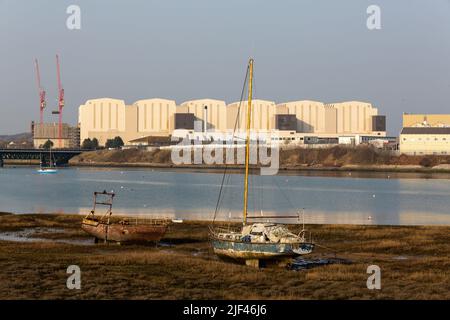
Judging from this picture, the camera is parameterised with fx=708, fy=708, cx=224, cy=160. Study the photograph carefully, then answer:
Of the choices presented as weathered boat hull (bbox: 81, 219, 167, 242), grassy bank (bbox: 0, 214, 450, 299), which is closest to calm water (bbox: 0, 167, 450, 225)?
grassy bank (bbox: 0, 214, 450, 299)

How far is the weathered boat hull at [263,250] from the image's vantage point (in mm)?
39625

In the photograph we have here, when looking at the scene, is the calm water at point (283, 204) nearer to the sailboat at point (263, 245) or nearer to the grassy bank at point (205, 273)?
the grassy bank at point (205, 273)

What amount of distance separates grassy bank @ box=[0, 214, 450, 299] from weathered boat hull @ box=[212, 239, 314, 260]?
84 cm

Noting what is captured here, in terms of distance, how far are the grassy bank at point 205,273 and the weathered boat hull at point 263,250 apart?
84cm

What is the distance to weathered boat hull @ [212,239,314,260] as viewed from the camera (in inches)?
1560

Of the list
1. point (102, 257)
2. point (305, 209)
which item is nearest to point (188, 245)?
point (102, 257)

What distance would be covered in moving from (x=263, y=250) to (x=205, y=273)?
4.79m

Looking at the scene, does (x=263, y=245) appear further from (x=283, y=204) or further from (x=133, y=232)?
(x=283, y=204)

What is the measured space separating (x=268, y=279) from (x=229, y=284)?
8.49ft

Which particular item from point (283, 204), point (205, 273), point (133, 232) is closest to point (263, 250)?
point (205, 273)

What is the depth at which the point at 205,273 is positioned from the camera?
36500 mm

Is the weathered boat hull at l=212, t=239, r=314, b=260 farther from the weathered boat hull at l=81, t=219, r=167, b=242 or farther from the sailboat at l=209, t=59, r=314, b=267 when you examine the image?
the weathered boat hull at l=81, t=219, r=167, b=242

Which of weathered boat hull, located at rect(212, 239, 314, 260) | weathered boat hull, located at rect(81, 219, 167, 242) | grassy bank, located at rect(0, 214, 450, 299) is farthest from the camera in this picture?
weathered boat hull, located at rect(81, 219, 167, 242)
